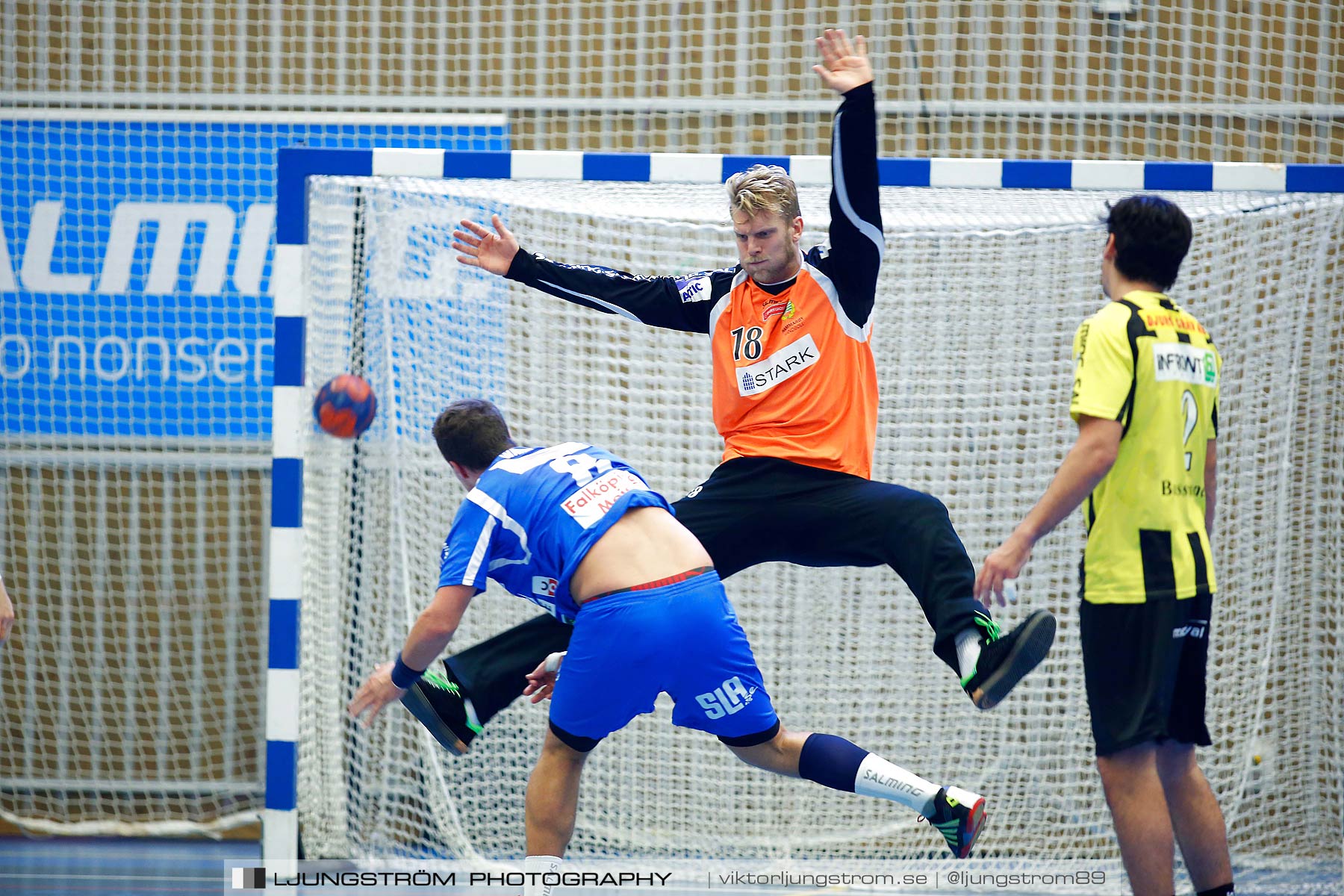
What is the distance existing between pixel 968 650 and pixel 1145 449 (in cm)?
76

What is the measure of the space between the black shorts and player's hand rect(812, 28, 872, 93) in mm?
1670

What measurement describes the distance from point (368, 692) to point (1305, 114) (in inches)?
216

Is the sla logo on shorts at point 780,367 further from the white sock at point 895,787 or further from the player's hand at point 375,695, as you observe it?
the player's hand at point 375,695

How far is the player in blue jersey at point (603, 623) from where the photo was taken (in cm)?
342

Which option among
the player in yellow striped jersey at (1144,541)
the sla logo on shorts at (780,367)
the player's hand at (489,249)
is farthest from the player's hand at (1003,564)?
the player's hand at (489,249)

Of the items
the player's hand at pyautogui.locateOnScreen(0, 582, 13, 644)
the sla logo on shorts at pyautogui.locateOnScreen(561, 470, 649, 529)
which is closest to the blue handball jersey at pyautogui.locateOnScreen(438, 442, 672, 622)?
the sla logo on shorts at pyautogui.locateOnScreen(561, 470, 649, 529)

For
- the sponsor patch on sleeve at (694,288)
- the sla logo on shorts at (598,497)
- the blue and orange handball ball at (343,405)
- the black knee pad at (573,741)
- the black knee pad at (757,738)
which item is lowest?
the black knee pad at (757,738)

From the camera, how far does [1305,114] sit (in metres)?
6.23

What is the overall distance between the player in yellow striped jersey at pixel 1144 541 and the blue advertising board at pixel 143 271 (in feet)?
13.3

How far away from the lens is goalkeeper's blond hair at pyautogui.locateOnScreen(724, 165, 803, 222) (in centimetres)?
376

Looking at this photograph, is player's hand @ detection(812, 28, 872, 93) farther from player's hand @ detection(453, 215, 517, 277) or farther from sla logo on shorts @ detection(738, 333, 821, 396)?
player's hand @ detection(453, 215, 517, 277)

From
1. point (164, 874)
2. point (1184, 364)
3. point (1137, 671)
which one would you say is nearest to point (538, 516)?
point (1137, 671)

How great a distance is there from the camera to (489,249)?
431cm

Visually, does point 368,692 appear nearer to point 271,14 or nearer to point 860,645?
point 860,645
